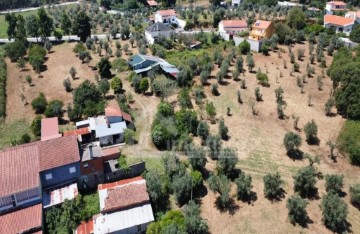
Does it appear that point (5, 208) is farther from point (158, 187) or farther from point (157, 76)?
point (157, 76)

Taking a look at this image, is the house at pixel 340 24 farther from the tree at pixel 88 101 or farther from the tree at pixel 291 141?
the tree at pixel 88 101

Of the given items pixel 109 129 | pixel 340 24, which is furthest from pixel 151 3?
pixel 109 129

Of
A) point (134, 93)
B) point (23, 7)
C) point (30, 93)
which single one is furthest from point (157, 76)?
point (23, 7)

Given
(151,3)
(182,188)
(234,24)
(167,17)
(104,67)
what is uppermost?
(151,3)

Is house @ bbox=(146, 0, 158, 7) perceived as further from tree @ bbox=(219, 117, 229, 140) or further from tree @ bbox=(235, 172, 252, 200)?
tree @ bbox=(235, 172, 252, 200)

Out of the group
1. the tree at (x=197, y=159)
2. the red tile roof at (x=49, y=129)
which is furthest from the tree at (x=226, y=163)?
the red tile roof at (x=49, y=129)

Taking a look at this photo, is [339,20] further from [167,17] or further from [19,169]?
[19,169]

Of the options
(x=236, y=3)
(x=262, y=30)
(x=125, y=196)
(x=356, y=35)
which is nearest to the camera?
(x=125, y=196)

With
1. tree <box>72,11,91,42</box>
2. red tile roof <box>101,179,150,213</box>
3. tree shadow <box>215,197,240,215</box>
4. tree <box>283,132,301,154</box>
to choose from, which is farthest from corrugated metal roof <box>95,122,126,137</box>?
tree <box>72,11,91,42</box>
